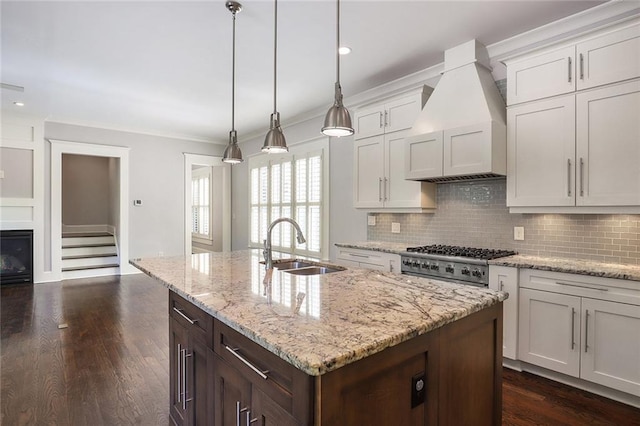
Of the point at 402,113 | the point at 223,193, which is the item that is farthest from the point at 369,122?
the point at 223,193

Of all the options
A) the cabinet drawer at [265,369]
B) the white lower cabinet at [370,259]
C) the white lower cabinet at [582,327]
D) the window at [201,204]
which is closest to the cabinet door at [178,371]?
the cabinet drawer at [265,369]

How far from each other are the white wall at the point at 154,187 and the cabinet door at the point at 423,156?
520cm

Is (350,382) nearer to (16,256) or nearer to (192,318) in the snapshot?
(192,318)

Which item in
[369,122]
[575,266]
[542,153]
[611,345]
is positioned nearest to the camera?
[611,345]

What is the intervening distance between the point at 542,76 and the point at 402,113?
1.29m

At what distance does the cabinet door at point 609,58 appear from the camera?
7.52 feet

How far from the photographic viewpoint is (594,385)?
2.39m

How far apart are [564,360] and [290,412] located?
93.5 inches

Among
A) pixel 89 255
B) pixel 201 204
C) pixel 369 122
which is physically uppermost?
pixel 369 122

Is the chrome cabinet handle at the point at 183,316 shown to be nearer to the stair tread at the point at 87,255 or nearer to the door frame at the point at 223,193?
the door frame at the point at 223,193

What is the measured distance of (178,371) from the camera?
6.20 ft

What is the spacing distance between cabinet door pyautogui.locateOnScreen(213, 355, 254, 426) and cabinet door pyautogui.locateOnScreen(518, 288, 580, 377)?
2.26m

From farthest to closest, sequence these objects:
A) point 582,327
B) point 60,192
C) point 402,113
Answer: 1. point 60,192
2. point 402,113
3. point 582,327

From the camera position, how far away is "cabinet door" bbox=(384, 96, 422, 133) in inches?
140
